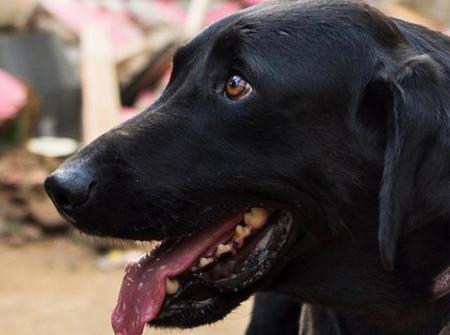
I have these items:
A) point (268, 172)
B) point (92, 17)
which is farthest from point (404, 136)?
point (92, 17)

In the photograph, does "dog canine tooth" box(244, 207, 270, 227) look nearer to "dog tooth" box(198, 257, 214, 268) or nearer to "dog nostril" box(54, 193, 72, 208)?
"dog tooth" box(198, 257, 214, 268)

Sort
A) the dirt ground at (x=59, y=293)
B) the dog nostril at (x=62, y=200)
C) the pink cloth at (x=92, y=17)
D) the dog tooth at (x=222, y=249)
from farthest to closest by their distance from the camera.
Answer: the pink cloth at (x=92, y=17)
the dirt ground at (x=59, y=293)
the dog tooth at (x=222, y=249)
the dog nostril at (x=62, y=200)

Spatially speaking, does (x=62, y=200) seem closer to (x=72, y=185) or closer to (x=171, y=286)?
(x=72, y=185)

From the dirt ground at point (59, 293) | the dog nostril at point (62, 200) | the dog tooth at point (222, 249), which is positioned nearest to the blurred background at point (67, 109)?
the dirt ground at point (59, 293)

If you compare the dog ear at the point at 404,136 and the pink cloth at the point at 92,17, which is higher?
the dog ear at the point at 404,136

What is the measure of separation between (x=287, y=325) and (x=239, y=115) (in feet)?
3.05

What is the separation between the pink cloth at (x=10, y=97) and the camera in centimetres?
634

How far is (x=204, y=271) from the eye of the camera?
234cm

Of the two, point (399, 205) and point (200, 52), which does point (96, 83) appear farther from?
point (399, 205)

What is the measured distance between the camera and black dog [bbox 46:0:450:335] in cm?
225

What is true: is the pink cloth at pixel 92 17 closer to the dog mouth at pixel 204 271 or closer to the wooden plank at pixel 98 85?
the wooden plank at pixel 98 85

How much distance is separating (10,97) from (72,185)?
4308 millimetres

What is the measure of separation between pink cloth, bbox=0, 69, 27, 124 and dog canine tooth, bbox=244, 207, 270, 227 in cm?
424

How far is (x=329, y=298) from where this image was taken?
2.39m
